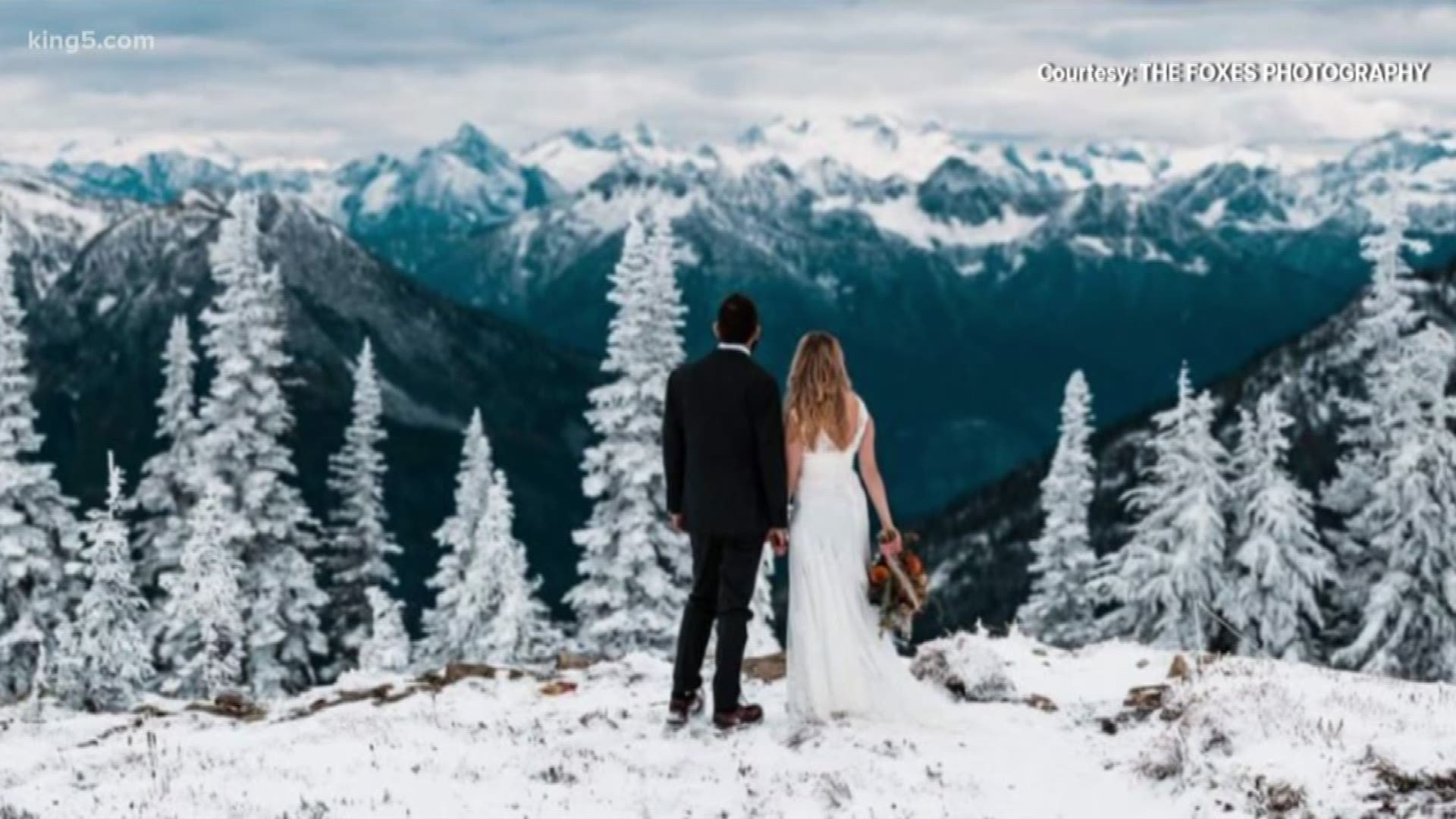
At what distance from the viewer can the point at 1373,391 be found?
35.9 meters

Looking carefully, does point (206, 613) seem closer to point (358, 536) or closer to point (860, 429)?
point (358, 536)

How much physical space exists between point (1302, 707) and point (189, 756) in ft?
32.3

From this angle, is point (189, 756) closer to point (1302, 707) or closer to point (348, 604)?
point (1302, 707)

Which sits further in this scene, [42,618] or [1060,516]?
[1060,516]

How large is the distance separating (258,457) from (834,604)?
1246 inches

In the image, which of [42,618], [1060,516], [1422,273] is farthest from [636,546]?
[1422,273]

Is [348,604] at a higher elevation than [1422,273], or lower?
lower

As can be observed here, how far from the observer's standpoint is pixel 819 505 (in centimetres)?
1262

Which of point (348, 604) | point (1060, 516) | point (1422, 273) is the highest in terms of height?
point (1422, 273)

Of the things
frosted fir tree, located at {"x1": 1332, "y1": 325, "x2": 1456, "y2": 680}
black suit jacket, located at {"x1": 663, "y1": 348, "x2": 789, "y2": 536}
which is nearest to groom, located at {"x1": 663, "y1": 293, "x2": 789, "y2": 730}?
Result: black suit jacket, located at {"x1": 663, "y1": 348, "x2": 789, "y2": 536}

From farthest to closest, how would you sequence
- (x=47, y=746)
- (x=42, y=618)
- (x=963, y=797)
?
(x=42, y=618)
(x=47, y=746)
(x=963, y=797)

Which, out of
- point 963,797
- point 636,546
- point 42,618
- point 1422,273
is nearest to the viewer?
point 963,797

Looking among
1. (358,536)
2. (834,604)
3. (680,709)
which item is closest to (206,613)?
(358,536)

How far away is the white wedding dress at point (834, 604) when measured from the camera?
12.6 m
